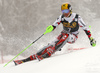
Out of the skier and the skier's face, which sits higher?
the skier's face

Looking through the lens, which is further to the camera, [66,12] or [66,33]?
[66,33]

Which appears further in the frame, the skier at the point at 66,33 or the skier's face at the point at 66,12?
the skier at the point at 66,33

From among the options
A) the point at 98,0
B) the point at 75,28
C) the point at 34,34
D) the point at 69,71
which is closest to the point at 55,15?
the point at 34,34

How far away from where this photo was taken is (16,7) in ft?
52.5

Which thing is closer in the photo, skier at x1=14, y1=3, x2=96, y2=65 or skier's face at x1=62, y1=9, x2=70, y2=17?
skier's face at x1=62, y1=9, x2=70, y2=17

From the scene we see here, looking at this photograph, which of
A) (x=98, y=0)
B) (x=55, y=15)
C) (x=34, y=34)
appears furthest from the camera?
(x=98, y=0)

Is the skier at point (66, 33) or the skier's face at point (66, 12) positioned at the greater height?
the skier's face at point (66, 12)

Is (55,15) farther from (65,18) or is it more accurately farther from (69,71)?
(69,71)

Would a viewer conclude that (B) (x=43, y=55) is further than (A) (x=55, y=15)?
No

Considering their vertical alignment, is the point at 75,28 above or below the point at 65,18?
below

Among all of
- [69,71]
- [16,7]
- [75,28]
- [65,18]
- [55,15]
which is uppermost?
[16,7]

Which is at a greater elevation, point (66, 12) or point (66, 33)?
point (66, 12)

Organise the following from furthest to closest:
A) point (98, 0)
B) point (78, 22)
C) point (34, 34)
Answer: point (98, 0)
point (34, 34)
point (78, 22)

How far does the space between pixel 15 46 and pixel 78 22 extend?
13.4 metres
